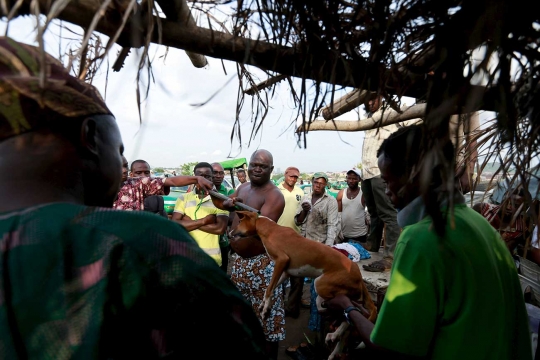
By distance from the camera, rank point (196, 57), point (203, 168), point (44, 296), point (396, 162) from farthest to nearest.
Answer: point (203, 168) → point (196, 57) → point (396, 162) → point (44, 296)

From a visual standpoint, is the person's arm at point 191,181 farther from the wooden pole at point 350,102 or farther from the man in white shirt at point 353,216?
the man in white shirt at point 353,216

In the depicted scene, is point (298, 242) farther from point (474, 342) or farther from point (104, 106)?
point (104, 106)

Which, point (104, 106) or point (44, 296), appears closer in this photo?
point (44, 296)

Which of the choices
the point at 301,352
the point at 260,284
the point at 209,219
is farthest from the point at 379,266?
the point at 209,219

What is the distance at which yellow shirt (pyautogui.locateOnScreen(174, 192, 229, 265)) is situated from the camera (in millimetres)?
4113

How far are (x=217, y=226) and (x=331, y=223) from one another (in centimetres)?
214

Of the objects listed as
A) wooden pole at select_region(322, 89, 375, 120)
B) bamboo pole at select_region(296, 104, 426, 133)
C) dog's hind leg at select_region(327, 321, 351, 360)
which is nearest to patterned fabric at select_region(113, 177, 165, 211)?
bamboo pole at select_region(296, 104, 426, 133)

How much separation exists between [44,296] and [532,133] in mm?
1290

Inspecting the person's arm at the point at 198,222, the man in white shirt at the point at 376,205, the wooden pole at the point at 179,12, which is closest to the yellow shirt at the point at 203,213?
the person's arm at the point at 198,222

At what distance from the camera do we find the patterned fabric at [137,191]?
3670 mm

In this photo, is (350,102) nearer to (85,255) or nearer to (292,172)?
(85,255)

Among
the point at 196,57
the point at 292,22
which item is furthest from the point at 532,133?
→ the point at 196,57

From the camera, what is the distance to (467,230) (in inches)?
47.1

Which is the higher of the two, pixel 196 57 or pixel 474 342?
pixel 196 57
